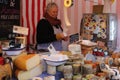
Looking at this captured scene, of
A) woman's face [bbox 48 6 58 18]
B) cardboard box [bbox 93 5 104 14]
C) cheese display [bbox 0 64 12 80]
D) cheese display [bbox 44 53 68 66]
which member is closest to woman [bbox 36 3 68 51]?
woman's face [bbox 48 6 58 18]

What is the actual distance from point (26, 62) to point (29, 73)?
9 cm

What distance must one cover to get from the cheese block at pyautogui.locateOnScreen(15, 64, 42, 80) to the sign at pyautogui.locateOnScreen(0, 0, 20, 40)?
190cm

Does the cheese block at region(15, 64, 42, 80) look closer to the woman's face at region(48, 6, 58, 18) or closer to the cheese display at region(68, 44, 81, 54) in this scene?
the cheese display at region(68, 44, 81, 54)

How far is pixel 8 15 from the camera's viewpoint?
3.45 metres

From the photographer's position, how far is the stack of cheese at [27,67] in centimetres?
144

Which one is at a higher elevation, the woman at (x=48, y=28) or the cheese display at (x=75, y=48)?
the woman at (x=48, y=28)

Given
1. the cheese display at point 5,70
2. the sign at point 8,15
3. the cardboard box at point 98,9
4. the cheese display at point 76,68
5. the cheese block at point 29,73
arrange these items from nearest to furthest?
the cheese display at point 5,70, the cheese block at point 29,73, the cheese display at point 76,68, the cardboard box at point 98,9, the sign at point 8,15

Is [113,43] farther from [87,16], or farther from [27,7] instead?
[27,7]

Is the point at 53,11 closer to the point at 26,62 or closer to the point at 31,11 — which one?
the point at 31,11

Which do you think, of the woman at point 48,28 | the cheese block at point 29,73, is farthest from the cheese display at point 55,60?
the woman at point 48,28

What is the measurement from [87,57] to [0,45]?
68 centimetres

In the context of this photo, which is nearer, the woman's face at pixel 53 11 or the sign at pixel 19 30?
the sign at pixel 19 30

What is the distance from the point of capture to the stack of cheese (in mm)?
1437

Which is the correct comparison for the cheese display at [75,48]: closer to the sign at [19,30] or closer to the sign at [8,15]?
the sign at [19,30]
